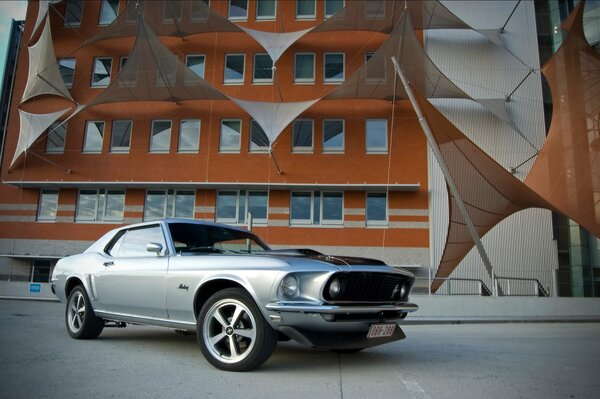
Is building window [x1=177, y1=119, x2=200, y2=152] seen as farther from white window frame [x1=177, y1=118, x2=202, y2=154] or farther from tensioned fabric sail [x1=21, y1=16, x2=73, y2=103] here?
tensioned fabric sail [x1=21, y1=16, x2=73, y2=103]

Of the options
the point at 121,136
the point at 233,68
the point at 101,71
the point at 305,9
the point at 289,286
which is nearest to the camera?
the point at 289,286

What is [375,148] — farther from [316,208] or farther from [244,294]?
[244,294]

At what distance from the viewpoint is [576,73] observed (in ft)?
54.4

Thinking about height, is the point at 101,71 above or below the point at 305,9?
below

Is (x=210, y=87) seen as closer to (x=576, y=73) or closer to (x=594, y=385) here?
(x=576, y=73)

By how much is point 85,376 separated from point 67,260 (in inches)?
131

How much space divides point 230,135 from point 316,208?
526 cm

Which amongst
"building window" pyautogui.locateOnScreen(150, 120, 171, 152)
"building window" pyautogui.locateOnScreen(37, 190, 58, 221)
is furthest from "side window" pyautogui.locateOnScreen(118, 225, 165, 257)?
"building window" pyautogui.locateOnScreen(37, 190, 58, 221)

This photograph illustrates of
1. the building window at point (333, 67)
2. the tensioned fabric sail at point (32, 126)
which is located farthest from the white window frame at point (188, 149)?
the building window at point (333, 67)

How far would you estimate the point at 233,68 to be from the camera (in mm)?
24109

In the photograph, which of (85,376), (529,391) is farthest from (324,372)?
(85,376)

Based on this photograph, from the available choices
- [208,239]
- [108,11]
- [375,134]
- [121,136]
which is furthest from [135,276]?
[108,11]

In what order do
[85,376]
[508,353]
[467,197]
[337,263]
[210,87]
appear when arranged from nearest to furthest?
1. [85,376]
2. [337,263]
3. [508,353]
4. [467,197]
5. [210,87]

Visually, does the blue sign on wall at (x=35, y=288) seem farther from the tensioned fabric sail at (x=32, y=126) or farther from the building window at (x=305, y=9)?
the building window at (x=305, y=9)
